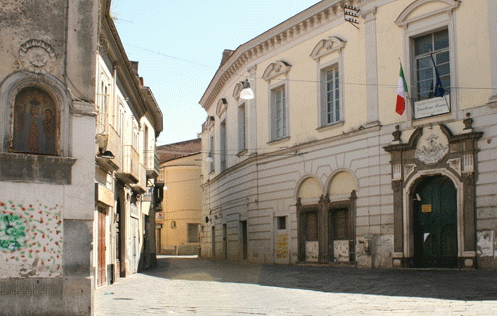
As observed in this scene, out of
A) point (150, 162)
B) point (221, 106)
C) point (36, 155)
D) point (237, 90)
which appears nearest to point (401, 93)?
point (237, 90)

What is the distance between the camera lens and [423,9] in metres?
19.8

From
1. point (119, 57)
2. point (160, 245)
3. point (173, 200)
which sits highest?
point (119, 57)

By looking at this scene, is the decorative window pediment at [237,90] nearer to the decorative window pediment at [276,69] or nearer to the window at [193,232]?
the decorative window pediment at [276,69]

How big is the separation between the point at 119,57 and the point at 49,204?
908 cm

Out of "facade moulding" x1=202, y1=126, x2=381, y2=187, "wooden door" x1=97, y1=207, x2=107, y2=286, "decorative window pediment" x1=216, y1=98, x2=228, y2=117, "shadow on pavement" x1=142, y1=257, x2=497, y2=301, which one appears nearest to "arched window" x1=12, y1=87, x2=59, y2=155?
"wooden door" x1=97, y1=207, x2=107, y2=286

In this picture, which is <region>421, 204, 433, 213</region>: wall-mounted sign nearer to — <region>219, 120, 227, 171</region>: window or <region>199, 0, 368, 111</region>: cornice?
<region>199, 0, 368, 111</region>: cornice

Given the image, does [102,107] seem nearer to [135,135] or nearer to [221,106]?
[135,135]

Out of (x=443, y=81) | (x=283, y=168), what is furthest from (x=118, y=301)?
(x=283, y=168)

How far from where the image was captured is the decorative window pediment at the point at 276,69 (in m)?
25.7

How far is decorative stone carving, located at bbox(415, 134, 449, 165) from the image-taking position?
61.9 feet

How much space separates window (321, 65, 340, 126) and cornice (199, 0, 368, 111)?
173cm

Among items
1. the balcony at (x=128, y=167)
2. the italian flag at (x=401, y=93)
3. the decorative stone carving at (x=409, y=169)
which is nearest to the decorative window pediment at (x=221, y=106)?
the balcony at (x=128, y=167)

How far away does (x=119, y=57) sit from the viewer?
18.3 m

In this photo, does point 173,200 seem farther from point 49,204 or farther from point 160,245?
point 49,204
